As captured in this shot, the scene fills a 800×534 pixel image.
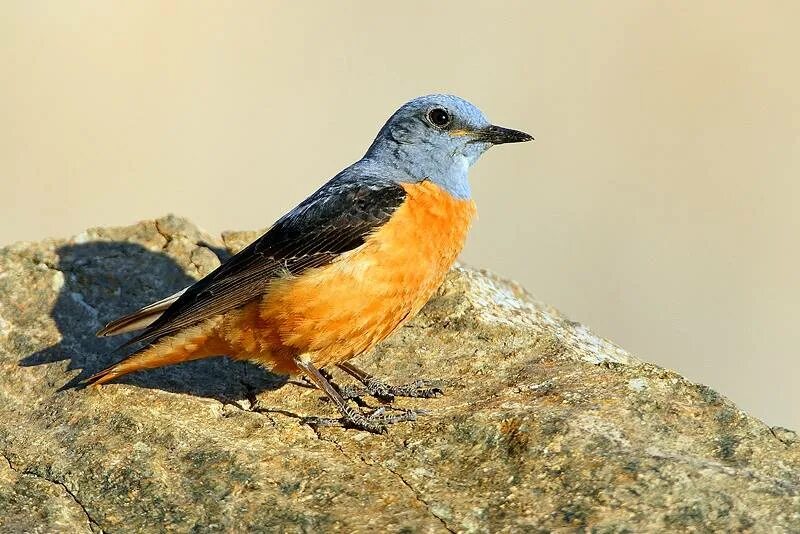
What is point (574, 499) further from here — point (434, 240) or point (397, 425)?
point (434, 240)

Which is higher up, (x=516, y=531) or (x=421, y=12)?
(x=421, y=12)

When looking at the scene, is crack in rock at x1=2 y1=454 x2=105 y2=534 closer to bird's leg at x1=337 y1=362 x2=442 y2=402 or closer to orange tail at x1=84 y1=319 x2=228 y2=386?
orange tail at x1=84 y1=319 x2=228 y2=386

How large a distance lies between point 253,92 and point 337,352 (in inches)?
373

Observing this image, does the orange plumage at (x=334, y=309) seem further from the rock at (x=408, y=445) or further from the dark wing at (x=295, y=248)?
the rock at (x=408, y=445)

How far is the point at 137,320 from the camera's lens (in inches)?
302

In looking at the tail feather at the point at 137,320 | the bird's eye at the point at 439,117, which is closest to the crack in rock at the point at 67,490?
the tail feather at the point at 137,320

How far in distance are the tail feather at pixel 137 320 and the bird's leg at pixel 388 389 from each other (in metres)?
1.38

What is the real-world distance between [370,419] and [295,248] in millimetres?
1309

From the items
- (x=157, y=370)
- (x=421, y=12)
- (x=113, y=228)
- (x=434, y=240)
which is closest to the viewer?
(x=434, y=240)

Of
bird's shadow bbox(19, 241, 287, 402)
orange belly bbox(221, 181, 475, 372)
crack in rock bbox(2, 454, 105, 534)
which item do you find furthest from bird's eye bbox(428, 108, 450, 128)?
crack in rock bbox(2, 454, 105, 534)

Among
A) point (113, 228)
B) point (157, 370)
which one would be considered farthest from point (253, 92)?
point (157, 370)

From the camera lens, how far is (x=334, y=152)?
597 inches

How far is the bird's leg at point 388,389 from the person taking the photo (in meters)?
7.22

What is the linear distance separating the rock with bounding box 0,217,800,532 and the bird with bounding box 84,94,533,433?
30cm
